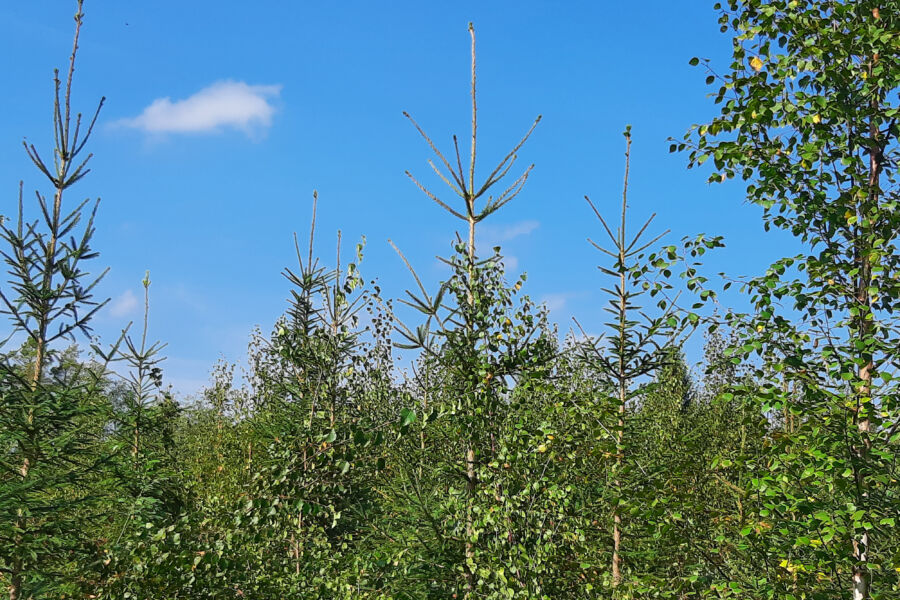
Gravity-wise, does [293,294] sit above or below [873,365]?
above

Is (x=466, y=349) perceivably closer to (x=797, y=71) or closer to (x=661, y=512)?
(x=661, y=512)

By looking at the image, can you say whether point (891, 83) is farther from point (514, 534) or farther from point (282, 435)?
point (282, 435)

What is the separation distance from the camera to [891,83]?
178 inches

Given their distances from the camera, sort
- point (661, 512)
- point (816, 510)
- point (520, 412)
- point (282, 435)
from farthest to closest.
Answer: point (282, 435) → point (520, 412) → point (661, 512) → point (816, 510)

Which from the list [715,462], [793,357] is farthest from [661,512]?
[793,357]

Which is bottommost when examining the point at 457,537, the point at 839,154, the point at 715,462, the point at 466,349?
the point at 457,537

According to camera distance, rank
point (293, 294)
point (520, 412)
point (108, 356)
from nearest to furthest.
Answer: point (520, 412) → point (108, 356) → point (293, 294)

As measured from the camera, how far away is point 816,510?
4180mm

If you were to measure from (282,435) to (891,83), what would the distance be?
765 centimetres

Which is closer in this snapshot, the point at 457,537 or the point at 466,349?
the point at 457,537

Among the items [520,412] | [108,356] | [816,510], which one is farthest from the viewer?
[108,356]

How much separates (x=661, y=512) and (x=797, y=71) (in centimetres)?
312

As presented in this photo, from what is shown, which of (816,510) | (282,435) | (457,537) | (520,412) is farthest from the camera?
(282,435)

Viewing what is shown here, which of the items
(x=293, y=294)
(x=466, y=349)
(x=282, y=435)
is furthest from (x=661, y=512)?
(x=293, y=294)
